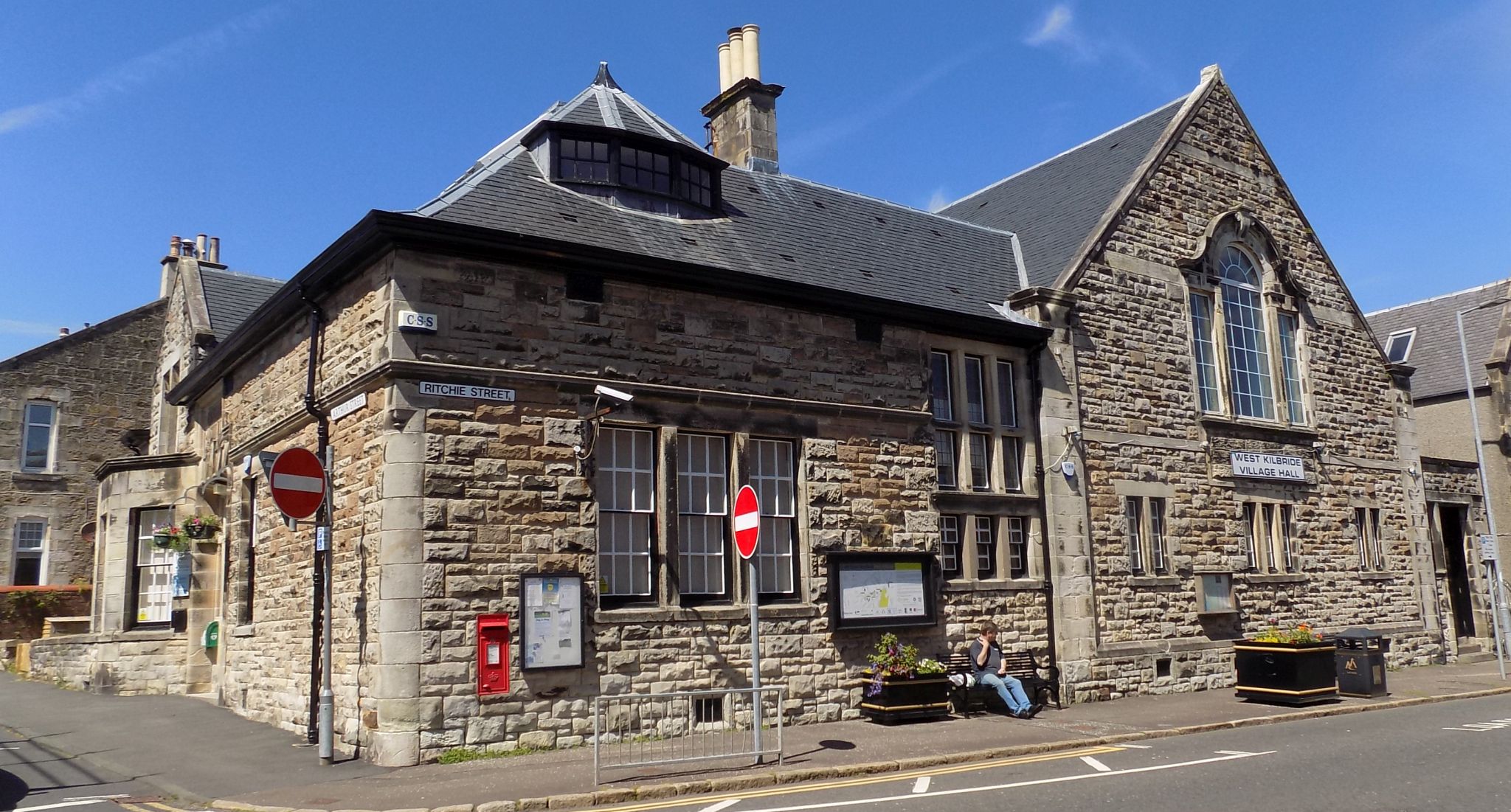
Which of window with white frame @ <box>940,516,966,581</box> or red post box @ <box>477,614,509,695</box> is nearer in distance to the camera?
red post box @ <box>477,614,509,695</box>

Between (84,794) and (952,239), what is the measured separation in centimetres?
1629

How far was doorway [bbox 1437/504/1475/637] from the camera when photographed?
27266mm

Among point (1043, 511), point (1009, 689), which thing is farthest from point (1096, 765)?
point (1043, 511)

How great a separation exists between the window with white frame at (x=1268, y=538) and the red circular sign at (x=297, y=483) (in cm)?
1643

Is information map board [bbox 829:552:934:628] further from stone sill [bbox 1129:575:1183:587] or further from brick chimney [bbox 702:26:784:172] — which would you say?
brick chimney [bbox 702:26:784:172]

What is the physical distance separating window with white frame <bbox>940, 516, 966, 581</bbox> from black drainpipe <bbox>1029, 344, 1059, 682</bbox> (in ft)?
5.61

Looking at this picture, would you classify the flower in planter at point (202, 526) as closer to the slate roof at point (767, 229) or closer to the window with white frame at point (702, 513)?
the slate roof at point (767, 229)

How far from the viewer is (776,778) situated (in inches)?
424

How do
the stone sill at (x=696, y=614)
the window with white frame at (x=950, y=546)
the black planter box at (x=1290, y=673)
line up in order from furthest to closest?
1. the black planter box at (x=1290, y=673)
2. the window with white frame at (x=950, y=546)
3. the stone sill at (x=696, y=614)

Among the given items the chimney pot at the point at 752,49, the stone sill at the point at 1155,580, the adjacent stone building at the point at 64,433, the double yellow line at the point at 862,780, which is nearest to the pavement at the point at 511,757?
the double yellow line at the point at 862,780

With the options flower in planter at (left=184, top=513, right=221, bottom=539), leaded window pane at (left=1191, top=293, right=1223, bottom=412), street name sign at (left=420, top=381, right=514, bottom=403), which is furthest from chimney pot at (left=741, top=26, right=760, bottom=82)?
flower in planter at (left=184, top=513, right=221, bottom=539)

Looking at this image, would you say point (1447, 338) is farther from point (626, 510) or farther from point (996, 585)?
point (626, 510)

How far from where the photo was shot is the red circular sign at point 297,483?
1198 centimetres

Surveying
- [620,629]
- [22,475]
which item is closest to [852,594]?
[620,629]
